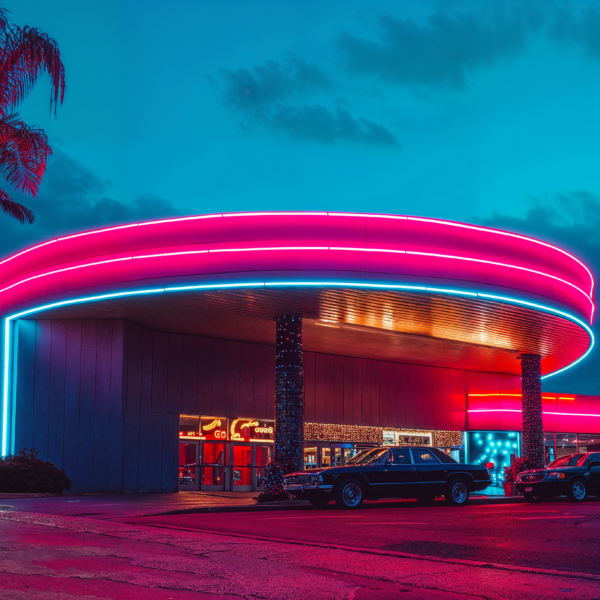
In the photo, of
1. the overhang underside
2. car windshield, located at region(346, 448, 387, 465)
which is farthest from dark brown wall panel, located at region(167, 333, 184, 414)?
car windshield, located at region(346, 448, 387, 465)

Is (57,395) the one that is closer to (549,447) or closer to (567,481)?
(567,481)

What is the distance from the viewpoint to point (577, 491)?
21625 millimetres

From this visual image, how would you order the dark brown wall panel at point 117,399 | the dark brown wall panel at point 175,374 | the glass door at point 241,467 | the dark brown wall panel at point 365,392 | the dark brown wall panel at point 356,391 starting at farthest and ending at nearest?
the dark brown wall panel at point 365,392
the dark brown wall panel at point 356,391
the glass door at point 241,467
the dark brown wall panel at point 175,374
the dark brown wall panel at point 117,399

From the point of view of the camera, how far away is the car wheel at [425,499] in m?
19.4

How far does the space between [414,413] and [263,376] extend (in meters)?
8.56

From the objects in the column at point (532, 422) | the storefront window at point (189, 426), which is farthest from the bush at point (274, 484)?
the column at point (532, 422)

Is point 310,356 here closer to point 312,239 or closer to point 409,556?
point 312,239

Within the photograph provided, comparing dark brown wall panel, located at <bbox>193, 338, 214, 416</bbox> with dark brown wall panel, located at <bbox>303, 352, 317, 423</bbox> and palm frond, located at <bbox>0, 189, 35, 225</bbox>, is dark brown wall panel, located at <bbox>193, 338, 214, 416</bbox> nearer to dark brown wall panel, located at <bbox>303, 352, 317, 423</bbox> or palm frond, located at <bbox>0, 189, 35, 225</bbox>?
dark brown wall panel, located at <bbox>303, 352, 317, 423</bbox>

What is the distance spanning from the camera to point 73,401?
25969 millimetres

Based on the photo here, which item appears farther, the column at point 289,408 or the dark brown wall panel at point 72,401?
the dark brown wall panel at point 72,401

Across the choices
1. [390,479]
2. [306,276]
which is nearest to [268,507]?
[390,479]

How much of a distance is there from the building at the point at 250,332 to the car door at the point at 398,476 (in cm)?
438

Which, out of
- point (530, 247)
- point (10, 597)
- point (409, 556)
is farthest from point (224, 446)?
point (10, 597)

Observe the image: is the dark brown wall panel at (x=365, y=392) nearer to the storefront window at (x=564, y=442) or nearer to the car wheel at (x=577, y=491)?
the storefront window at (x=564, y=442)
